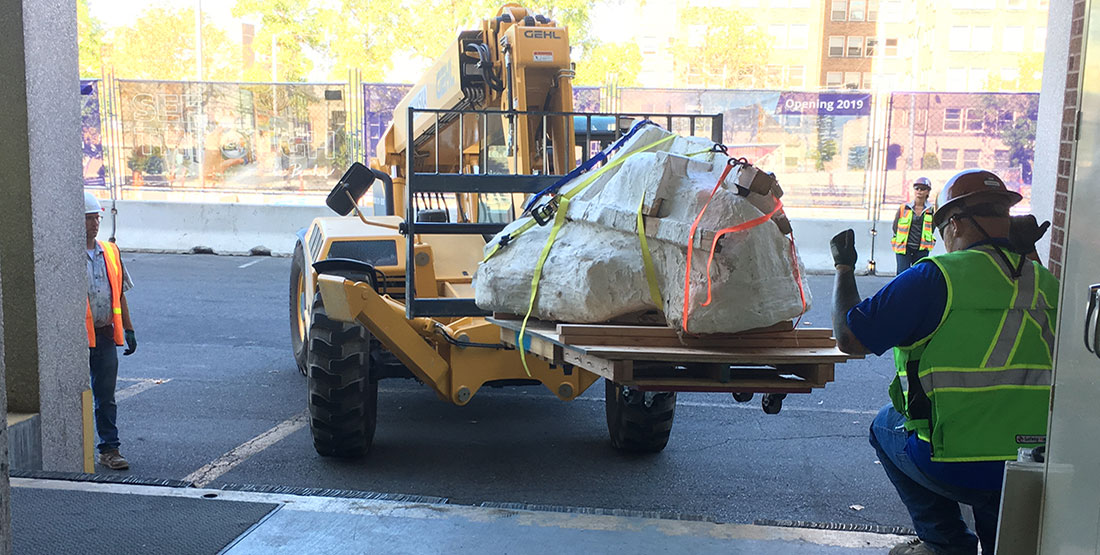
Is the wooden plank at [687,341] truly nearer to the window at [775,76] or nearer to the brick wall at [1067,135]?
the brick wall at [1067,135]

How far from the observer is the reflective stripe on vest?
12.6m

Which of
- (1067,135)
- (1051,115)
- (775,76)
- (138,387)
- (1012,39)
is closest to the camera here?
(1067,135)

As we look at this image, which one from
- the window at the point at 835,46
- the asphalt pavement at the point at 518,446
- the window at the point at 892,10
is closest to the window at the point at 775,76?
the window at the point at 835,46

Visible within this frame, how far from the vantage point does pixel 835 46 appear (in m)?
60.1

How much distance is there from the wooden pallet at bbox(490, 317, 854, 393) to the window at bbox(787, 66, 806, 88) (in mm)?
55301

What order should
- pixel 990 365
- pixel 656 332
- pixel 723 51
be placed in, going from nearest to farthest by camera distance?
pixel 990 365, pixel 656 332, pixel 723 51

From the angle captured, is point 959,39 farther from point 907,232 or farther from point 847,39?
point 907,232

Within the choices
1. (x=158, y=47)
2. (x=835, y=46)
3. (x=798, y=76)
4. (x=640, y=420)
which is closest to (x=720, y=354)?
(x=640, y=420)

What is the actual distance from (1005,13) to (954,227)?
53.3 meters

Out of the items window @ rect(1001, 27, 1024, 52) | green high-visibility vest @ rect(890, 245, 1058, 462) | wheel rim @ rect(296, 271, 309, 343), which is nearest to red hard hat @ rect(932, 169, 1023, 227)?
green high-visibility vest @ rect(890, 245, 1058, 462)

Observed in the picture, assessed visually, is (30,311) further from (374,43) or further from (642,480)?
(374,43)

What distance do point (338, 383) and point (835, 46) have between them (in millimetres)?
58856

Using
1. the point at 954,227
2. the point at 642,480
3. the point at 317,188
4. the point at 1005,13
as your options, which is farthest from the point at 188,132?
the point at 1005,13

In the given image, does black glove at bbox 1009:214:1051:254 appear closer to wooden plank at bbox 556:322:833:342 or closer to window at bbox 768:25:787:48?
wooden plank at bbox 556:322:833:342
